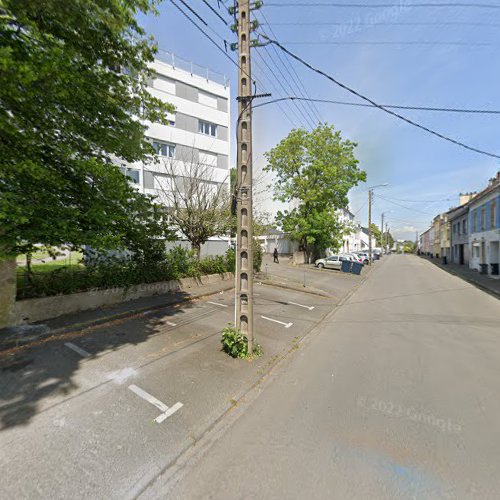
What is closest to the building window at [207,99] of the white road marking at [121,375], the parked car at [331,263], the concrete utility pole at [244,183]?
the parked car at [331,263]

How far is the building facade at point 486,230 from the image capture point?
17.7m

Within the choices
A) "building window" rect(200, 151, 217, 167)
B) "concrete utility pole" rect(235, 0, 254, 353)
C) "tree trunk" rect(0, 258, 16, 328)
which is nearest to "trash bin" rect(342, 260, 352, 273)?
"building window" rect(200, 151, 217, 167)

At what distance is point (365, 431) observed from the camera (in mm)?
3191

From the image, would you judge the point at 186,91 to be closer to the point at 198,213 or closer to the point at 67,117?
the point at 198,213

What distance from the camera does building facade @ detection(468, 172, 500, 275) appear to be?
58.2 ft

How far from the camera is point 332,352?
5.66 m

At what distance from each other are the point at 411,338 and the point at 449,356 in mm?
1088

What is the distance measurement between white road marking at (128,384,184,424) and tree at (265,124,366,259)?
63.9ft

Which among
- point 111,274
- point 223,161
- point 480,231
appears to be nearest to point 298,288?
point 111,274

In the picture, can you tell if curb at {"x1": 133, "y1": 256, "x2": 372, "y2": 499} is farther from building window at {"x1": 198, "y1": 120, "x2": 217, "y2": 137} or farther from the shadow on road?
building window at {"x1": 198, "y1": 120, "x2": 217, "y2": 137}

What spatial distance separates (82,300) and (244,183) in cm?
582

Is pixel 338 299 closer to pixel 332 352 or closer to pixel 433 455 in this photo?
pixel 332 352

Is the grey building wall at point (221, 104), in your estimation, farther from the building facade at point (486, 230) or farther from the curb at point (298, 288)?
the building facade at point (486, 230)

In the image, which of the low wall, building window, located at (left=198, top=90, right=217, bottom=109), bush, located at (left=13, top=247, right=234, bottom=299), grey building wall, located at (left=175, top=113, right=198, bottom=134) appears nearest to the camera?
the low wall
